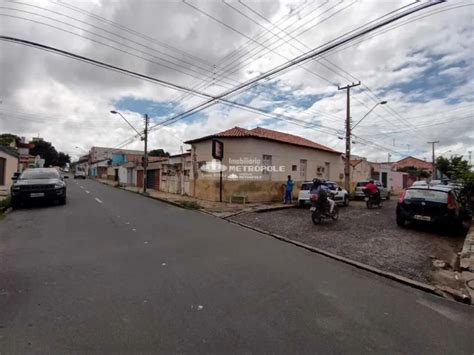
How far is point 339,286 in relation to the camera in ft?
15.3

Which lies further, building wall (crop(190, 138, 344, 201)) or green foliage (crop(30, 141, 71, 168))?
green foliage (crop(30, 141, 71, 168))

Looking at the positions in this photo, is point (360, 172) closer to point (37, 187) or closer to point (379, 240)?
point (379, 240)

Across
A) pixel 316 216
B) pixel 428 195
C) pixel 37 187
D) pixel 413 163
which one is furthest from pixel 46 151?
pixel 413 163

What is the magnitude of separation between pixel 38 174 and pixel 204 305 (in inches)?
525

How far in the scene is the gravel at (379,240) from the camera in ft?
20.0

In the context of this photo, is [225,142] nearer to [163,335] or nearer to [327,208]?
[327,208]

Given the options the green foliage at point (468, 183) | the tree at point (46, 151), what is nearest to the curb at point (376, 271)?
the green foliage at point (468, 183)

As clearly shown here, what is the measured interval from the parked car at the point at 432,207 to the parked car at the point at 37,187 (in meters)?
14.2

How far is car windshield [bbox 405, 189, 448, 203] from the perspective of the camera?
9.06 meters

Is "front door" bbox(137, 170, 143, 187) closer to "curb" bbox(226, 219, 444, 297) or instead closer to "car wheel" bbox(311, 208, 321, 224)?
"car wheel" bbox(311, 208, 321, 224)

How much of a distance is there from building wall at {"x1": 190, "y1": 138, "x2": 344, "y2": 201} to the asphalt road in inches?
461

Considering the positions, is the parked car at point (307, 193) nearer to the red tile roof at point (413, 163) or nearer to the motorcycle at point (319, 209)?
the motorcycle at point (319, 209)

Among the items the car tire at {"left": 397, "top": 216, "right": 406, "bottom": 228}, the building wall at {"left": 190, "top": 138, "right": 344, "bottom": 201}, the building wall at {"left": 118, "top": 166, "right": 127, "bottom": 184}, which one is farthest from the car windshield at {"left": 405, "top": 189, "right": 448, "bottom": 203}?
the building wall at {"left": 118, "top": 166, "right": 127, "bottom": 184}

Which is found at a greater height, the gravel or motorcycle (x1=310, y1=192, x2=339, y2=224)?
motorcycle (x1=310, y1=192, x2=339, y2=224)
